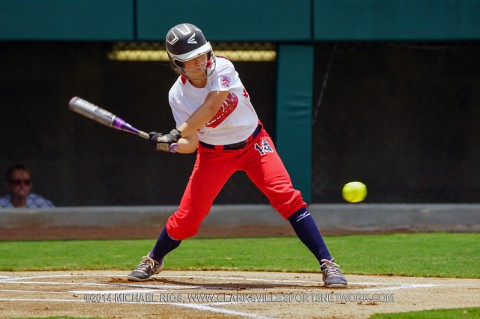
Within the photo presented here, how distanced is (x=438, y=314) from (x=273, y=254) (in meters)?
3.54

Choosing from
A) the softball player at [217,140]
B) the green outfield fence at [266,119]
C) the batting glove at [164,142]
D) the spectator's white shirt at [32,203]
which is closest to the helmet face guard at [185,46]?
the softball player at [217,140]

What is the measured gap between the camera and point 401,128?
1414 cm

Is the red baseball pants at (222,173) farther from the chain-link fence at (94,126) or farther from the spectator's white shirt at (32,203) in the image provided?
the chain-link fence at (94,126)

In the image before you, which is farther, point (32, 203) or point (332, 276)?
point (32, 203)

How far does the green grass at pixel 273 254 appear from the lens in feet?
23.9

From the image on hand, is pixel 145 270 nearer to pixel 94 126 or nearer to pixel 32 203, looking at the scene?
pixel 32 203

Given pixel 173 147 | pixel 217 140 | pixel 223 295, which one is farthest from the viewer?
pixel 217 140

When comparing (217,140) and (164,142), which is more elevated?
(217,140)

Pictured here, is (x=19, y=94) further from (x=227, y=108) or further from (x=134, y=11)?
(x=227, y=108)

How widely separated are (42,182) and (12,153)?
1.93 feet

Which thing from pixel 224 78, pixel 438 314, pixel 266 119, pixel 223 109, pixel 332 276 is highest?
pixel 266 119

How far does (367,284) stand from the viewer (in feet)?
20.3

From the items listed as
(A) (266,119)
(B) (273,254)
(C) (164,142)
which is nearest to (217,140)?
(C) (164,142)

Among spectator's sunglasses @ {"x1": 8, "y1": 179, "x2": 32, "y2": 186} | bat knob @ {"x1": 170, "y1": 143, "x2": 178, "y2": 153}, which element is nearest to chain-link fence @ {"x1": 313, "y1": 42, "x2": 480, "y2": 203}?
spectator's sunglasses @ {"x1": 8, "y1": 179, "x2": 32, "y2": 186}
